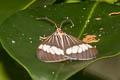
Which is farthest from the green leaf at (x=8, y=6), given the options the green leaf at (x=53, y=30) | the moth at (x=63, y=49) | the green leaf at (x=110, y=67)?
the green leaf at (x=110, y=67)

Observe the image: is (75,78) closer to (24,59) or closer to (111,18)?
(111,18)

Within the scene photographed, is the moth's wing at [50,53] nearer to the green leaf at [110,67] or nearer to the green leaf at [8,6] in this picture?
the green leaf at [8,6]

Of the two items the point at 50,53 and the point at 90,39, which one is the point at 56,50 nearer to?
the point at 50,53

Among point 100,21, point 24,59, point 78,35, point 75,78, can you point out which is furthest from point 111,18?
point 24,59

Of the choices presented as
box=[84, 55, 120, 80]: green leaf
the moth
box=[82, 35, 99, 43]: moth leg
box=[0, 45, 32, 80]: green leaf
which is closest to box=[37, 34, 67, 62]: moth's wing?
the moth

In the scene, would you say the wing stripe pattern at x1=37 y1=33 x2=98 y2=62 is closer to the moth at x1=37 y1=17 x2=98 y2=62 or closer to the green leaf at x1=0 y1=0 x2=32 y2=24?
the moth at x1=37 y1=17 x2=98 y2=62

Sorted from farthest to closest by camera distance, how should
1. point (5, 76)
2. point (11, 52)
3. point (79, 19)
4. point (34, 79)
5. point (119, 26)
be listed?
point (5, 76)
point (79, 19)
point (119, 26)
point (11, 52)
point (34, 79)
